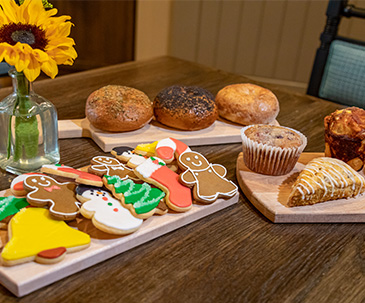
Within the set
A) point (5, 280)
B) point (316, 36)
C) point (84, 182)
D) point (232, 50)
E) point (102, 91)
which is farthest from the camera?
point (232, 50)

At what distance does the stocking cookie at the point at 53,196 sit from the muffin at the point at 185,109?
0.47 metres

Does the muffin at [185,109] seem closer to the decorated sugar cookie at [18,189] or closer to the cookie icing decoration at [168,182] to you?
the cookie icing decoration at [168,182]

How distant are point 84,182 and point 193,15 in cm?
281

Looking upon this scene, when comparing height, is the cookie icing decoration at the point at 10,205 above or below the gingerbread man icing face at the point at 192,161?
below

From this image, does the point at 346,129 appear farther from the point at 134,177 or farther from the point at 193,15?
the point at 193,15

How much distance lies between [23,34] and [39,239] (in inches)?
15.6

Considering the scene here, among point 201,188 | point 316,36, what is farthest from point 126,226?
point 316,36

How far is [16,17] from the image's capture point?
850 millimetres

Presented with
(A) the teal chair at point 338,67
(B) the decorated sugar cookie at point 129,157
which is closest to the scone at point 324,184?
(B) the decorated sugar cookie at point 129,157

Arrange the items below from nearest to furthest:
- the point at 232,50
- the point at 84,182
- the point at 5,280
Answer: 1. the point at 5,280
2. the point at 84,182
3. the point at 232,50

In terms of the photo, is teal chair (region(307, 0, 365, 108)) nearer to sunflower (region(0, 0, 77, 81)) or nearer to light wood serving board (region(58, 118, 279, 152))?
light wood serving board (region(58, 118, 279, 152))

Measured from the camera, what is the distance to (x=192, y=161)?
965mm

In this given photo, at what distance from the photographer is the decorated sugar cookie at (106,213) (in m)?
0.75

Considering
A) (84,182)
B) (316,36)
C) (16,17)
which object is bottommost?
(316,36)
